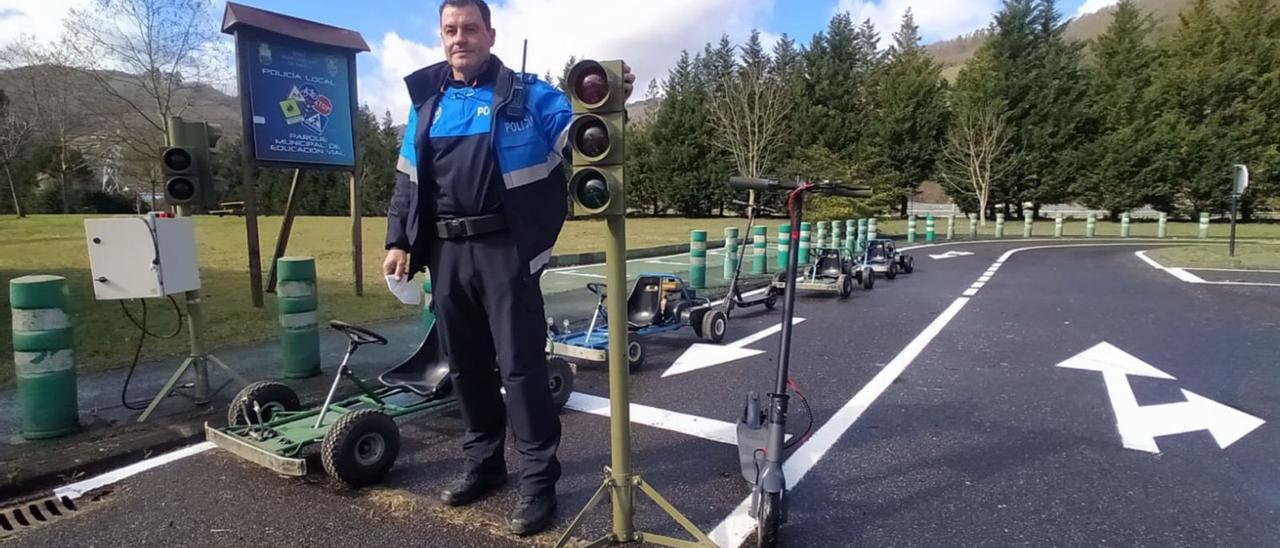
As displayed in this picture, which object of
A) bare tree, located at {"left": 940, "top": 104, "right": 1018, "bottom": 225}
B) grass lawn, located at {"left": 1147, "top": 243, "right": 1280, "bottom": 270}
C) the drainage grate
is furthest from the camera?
bare tree, located at {"left": 940, "top": 104, "right": 1018, "bottom": 225}

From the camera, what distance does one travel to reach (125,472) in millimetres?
3994

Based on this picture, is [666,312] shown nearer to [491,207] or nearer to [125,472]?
[491,207]

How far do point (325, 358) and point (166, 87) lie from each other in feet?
67.3

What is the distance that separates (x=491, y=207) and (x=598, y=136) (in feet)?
2.68

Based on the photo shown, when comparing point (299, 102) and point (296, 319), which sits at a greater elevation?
point (299, 102)

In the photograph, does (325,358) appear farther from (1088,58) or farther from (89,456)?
(1088,58)

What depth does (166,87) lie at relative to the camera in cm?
2202

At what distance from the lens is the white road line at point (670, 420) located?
4.61m

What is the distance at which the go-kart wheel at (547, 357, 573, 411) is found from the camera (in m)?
4.98

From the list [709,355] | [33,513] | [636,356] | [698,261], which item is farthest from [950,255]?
[33,513]

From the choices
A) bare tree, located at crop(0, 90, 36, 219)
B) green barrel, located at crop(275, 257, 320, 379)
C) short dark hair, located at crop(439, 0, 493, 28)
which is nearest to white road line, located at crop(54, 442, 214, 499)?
green barrel, located at crop(275, 257, 320, 379)

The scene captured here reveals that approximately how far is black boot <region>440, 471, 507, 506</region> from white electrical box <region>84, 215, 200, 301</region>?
2485 millimetres

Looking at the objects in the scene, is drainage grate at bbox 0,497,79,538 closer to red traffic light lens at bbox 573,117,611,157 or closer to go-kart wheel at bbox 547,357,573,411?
go-kart wheel at bbox 547,357,573,411

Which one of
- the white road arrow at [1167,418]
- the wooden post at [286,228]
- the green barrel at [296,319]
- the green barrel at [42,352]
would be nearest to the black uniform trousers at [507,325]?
the green barrel at [42,352]
